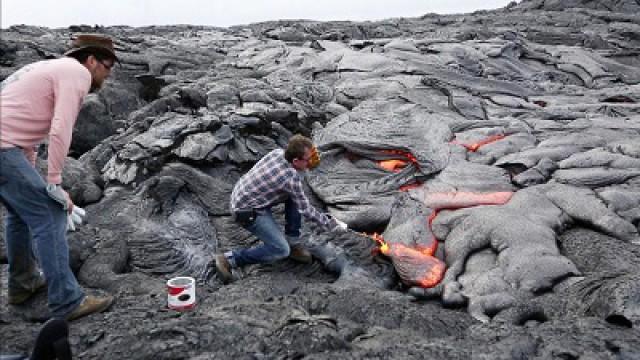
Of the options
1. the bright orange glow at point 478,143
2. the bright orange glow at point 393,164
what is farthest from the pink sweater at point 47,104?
the bright orange glow at point 478,143

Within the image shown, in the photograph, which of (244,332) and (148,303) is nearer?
(244,332)

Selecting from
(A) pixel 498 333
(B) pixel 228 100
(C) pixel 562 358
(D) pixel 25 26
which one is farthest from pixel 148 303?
(D) pixel 25 26

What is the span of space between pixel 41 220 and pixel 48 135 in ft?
2.02

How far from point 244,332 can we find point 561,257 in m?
3.59

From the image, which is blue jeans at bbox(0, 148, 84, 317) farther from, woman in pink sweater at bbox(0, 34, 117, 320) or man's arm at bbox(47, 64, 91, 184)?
man's arm at bbox(47, 64, 91, 184)

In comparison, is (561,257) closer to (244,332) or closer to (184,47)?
(244,332)

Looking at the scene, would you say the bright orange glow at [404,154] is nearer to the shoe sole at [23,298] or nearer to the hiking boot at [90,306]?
the hiking boot at [90,306]

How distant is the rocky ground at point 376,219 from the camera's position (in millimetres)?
4312

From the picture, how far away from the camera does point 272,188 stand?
5.83 meters

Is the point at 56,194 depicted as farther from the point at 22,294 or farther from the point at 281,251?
the point at 281,251

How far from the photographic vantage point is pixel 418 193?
7.70 metres

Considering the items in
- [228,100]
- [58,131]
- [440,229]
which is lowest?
[440,229]

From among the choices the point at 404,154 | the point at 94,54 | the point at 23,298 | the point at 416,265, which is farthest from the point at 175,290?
the point at 404,154

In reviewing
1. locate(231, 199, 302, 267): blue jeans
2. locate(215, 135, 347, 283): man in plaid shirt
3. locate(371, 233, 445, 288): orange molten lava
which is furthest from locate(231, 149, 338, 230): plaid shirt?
locate(371, 233, 445, 288): orange molten lava
